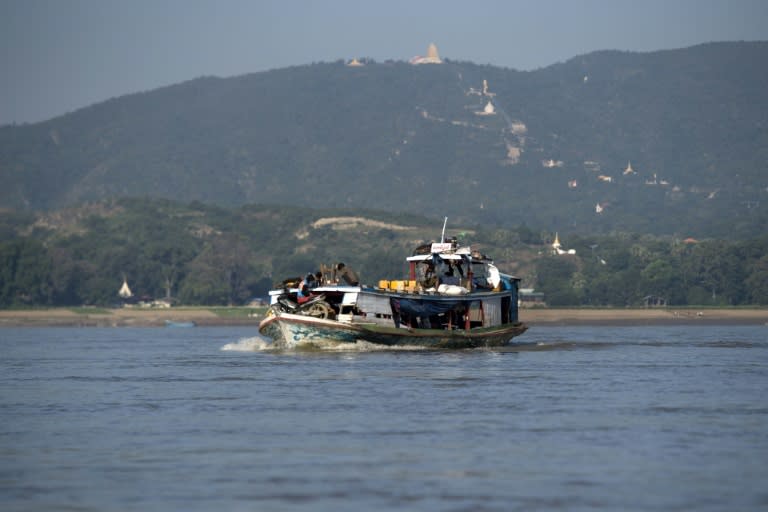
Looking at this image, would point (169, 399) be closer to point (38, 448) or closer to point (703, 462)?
point (38, 448)

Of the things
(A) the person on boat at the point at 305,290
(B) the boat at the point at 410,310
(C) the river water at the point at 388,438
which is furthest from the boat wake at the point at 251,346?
(C) the river water at the point at 388,438

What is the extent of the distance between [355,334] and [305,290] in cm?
523

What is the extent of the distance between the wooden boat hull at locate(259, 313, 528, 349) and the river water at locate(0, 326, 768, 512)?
33.8 ft

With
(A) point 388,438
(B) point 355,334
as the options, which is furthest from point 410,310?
(A) point 388,438

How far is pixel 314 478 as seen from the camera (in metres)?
31.8

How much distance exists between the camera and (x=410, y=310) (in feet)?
267

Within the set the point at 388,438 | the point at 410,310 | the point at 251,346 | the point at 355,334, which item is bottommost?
the point at 388,438

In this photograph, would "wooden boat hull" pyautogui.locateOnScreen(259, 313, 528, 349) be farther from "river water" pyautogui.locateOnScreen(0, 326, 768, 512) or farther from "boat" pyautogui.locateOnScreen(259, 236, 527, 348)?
"river water" pyautogui.locateOnScreen(0, 326, 768, 512)

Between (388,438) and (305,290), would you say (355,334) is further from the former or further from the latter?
(388,438)

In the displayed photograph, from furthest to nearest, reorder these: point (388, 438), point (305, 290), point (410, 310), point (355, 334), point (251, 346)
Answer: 1. point (251, 346)
2. point (305, 290)
3. point (410, 310)
4. point (355, 334)
5. point (388, 438)

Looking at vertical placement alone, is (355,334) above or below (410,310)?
below

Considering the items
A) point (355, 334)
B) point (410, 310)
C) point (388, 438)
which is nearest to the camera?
point (388, 438)

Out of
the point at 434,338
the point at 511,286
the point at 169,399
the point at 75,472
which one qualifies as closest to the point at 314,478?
the point at 75,472

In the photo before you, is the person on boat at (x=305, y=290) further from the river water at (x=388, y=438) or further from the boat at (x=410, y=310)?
the river water at (x=388, y=438)
